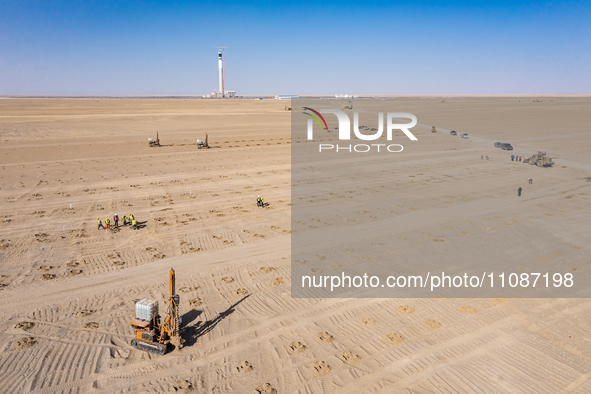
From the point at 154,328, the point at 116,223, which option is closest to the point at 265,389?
the point at 154,328

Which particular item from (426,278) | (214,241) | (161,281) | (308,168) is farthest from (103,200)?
(426,278)

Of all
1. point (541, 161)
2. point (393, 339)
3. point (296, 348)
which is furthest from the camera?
point (541, 161)

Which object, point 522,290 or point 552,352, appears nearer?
point 552,352

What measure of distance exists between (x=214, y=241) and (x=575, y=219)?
76.2ft

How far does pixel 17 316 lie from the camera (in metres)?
14.3

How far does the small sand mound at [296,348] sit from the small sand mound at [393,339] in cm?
286

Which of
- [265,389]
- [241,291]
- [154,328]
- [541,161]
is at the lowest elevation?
[265,389]

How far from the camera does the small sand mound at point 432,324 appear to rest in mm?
13961

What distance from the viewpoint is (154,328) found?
12664mm

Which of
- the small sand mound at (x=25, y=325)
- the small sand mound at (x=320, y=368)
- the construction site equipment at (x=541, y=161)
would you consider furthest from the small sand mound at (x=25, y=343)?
the construction site equipment at (x=541, y=161)

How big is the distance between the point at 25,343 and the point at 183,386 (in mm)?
6154

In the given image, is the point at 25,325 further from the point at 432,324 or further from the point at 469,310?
the point at 469,310

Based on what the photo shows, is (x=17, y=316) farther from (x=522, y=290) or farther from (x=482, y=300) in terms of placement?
(x=522, y=290)

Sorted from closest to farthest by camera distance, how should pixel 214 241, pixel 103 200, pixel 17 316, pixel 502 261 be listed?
pixel 17 316 → pixel 502 261 → pixel 214 241 → pixel 103 200
